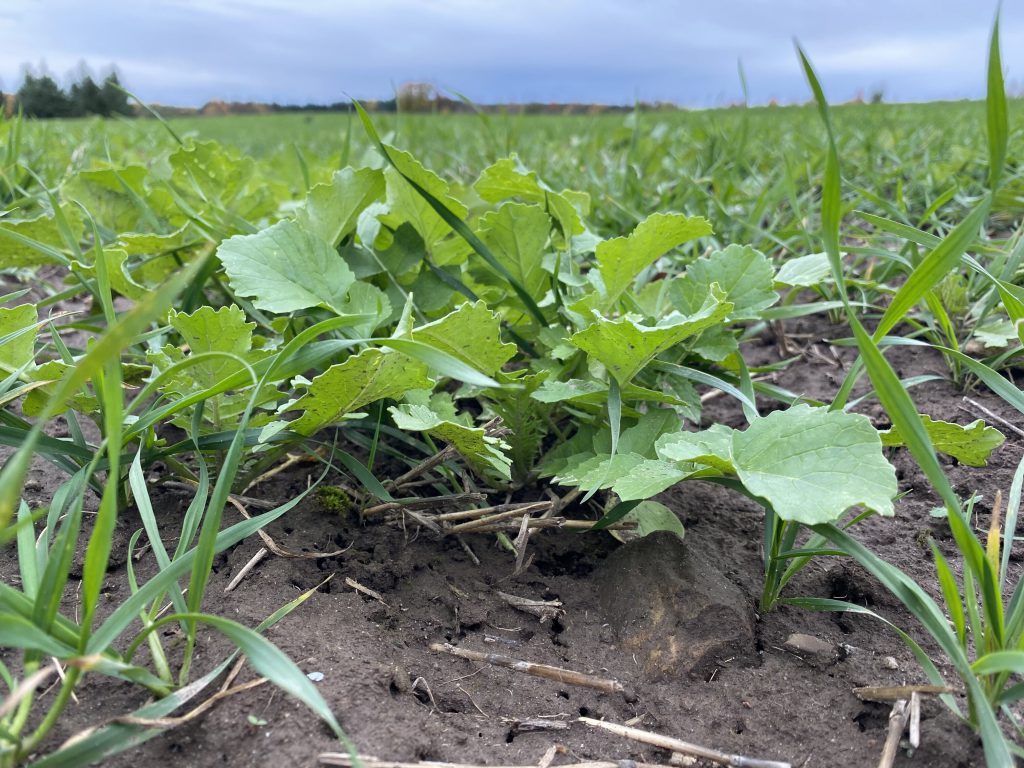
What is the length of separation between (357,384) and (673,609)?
0.56m

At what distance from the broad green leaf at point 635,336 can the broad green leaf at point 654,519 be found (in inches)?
8.5

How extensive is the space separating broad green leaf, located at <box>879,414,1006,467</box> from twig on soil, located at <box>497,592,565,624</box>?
0.52 m

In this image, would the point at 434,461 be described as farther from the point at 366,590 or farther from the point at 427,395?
the point at 366,590

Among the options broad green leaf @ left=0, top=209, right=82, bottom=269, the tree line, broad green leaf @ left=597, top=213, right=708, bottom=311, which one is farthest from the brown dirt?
the tree line

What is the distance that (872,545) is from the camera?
4.18 feet

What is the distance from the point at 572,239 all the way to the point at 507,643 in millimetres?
893

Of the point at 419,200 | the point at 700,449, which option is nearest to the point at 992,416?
the point at 700,449

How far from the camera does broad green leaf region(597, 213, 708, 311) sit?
133 centimetres

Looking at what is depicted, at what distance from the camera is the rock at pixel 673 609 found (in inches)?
42.7

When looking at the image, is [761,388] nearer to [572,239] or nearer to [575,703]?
[572,239]

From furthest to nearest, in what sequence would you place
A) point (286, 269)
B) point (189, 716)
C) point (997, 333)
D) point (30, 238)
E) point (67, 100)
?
point (67, 100), point (30, 238), point (997, 333), point (286, 269), point (189, 716)

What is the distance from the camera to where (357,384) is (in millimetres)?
1135

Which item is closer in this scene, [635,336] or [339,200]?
[635,336]

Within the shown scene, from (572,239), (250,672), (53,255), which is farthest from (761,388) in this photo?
(53,255)
